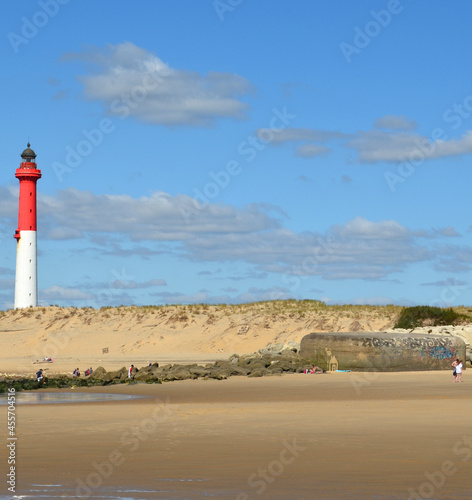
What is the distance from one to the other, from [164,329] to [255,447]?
48.0 metres

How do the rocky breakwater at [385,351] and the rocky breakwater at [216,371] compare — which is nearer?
the rocky breakwater at [216,371]

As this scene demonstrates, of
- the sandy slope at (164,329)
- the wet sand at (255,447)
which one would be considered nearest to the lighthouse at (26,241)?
the sandy slope at (164,329)

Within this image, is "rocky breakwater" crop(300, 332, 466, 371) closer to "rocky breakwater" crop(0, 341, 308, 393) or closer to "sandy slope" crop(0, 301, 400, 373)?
"rocky breakwater" crop(0, 341, 308, 393)

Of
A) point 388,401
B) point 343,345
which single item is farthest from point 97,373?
point 388,401

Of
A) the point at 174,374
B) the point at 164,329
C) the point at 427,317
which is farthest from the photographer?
the point at 164,329

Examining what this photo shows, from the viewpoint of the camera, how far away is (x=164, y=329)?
199 feet

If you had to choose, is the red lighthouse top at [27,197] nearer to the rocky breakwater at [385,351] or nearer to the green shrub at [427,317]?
the green shrub at [427,317]

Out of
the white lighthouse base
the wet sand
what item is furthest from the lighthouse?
the wet sand

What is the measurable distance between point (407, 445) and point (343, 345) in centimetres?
1860

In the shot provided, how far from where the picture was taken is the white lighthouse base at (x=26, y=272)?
2591 inches

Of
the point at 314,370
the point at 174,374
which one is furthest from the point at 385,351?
the point at 174,374

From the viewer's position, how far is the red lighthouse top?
216ft

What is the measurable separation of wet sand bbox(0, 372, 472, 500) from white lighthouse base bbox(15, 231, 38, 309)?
45993mm

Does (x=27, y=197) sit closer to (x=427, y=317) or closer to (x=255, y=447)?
(x=427, y=317)
